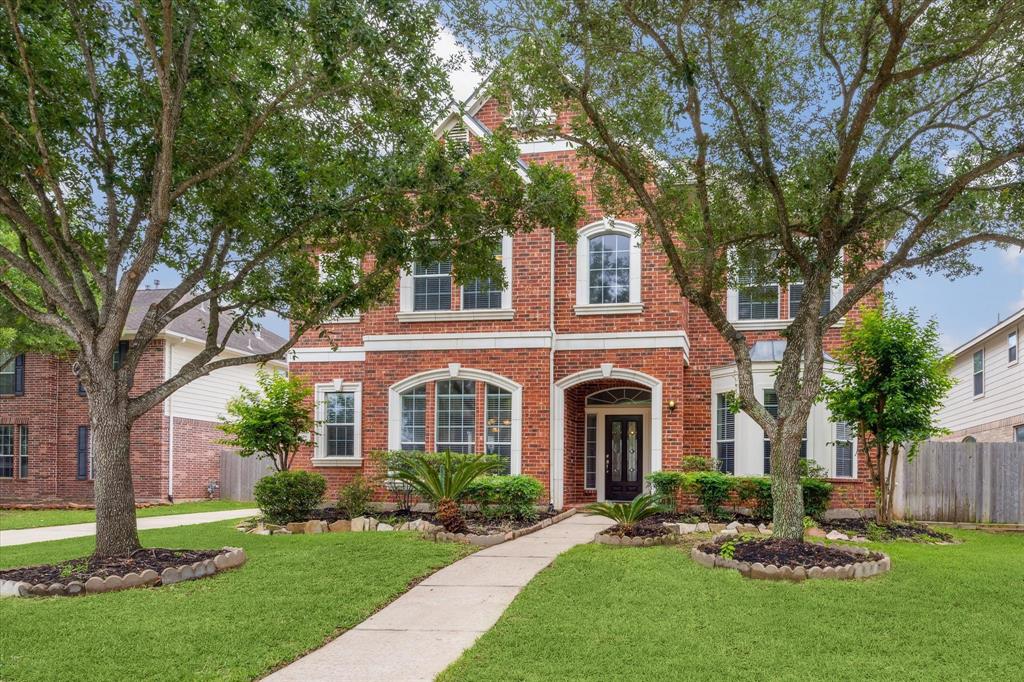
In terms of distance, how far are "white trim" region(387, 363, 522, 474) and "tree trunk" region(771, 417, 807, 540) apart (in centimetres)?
655

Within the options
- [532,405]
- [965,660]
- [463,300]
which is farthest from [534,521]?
[965,660]

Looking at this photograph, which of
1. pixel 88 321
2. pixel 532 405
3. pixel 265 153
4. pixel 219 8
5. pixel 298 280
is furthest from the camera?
pixel 532 405

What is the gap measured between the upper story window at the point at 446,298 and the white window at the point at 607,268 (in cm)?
149

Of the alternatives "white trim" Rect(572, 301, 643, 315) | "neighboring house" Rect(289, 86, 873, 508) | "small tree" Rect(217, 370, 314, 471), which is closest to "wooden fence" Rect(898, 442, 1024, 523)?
"neighboring house" Rect(289, 86, 873, 508)

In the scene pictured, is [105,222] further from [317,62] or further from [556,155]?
[556,155]

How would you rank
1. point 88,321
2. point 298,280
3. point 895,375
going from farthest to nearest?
1. point 895,375
2. point 298,280
3. point 88,321

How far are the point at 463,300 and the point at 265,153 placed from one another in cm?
641

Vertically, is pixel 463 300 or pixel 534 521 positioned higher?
pixel 463 300

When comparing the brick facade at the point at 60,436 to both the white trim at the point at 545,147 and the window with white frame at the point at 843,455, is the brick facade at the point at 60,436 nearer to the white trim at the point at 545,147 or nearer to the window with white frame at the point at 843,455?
the white trim at the point at 545,147

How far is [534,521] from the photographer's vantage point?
46.1ft

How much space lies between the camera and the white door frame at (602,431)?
18.3 meters

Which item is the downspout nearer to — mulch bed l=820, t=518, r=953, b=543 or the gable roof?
mulch bed l=820, t=518, r=953, b=543

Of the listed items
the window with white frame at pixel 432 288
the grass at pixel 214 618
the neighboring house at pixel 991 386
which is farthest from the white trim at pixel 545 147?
the neighboring house at pixel 991 386

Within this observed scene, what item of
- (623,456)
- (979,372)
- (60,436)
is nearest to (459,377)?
(623,456)
